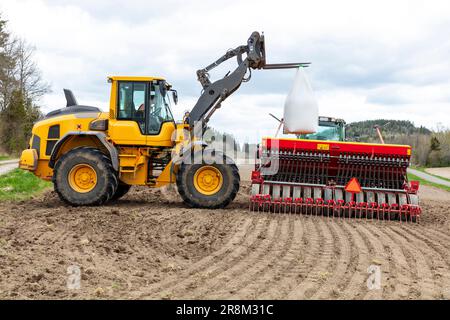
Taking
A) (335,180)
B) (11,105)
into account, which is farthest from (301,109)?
(11,105)

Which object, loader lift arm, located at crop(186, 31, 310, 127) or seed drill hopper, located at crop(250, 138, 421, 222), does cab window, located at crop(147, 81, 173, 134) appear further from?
seed drill hopper, located at crop(250, 138, 421, 222)

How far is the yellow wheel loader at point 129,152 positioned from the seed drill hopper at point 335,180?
2.70 ft

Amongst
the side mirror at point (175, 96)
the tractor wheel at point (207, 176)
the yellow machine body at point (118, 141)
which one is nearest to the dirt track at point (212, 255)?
the tractor wheel at point (207, 176)

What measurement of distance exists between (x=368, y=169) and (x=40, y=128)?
699cm

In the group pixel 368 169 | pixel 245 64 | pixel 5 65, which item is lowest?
pixel 368 169

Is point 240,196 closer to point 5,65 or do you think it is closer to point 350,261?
point 350,261

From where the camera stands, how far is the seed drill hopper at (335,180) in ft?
35.7

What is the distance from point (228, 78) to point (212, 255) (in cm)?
598

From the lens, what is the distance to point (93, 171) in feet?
36.6

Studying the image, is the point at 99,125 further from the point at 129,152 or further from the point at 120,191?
the point at 120,191

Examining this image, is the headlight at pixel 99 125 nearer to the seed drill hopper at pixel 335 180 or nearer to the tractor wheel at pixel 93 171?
the tractor wheel at pixel 93 171

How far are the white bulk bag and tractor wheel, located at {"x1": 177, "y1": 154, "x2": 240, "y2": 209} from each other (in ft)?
4.96
